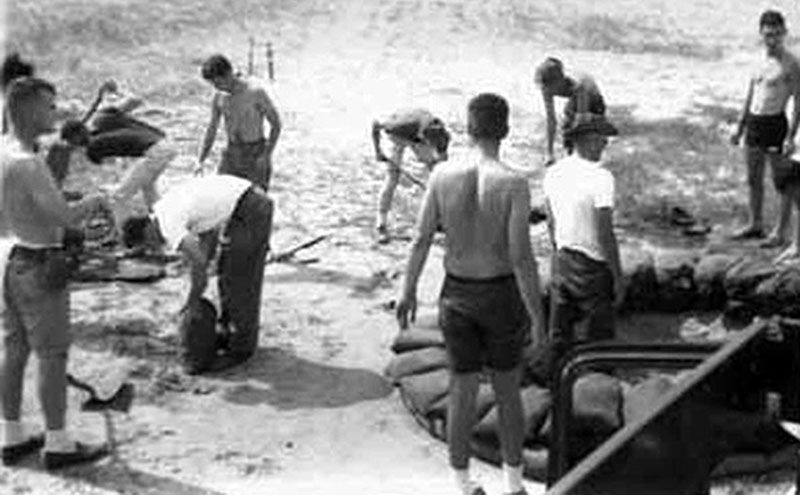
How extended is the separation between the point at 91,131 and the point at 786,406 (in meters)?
8.15

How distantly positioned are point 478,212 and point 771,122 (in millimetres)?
4711

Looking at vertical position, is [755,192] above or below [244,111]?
below

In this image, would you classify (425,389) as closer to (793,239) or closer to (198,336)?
(198,336)

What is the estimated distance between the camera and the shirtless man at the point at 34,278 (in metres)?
6.51

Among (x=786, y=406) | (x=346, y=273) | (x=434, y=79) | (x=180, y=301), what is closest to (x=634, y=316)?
(x=346, y=273)

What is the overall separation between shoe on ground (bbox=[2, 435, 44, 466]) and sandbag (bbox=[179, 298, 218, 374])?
1.19 m

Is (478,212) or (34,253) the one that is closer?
(478,212)

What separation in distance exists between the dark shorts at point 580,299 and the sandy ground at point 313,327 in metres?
0.87

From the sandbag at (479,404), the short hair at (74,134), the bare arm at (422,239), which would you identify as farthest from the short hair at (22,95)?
the sandbag at (479,404)

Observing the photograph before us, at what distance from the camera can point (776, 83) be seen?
394 inches

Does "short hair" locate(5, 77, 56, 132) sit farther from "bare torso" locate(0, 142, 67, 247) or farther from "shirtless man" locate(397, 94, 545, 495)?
"shirtless man" locate(397, 94, 545, 495)

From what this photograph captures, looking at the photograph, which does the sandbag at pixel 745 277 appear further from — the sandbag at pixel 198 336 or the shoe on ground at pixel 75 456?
the shoe on ground at pixel 75 456

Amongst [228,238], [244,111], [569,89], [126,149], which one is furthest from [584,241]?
[126,149]

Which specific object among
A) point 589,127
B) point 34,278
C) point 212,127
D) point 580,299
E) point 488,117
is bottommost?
point 580,299
